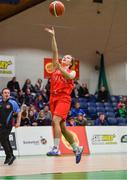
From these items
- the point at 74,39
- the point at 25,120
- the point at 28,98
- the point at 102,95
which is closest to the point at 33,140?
the point at 25,120

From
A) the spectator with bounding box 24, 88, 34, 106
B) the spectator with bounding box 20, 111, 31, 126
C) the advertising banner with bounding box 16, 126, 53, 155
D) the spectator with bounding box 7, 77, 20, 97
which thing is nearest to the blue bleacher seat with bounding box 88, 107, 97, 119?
the spectator with bounding box 24, 88, 34, 106

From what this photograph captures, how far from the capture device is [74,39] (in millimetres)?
25312

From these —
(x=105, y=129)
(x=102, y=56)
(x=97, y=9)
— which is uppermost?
(x=97, y=9)

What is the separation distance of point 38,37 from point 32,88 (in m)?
3.89

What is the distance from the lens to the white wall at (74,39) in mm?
23734

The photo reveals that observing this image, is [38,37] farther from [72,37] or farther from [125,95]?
[125,95]

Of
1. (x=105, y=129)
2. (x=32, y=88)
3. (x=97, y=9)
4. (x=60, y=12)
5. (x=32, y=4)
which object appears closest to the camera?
(x=60, y=12)

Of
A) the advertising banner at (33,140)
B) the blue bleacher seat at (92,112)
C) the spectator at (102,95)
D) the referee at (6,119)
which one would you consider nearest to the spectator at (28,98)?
the blue bleacher seat at (92,112)

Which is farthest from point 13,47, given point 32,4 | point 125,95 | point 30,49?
point 125,95

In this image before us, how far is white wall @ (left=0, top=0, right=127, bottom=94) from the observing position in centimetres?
2373

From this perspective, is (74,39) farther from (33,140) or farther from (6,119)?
(6,119)

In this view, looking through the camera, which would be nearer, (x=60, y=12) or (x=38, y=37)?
(x=60, y=12)

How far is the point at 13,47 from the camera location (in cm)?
2373

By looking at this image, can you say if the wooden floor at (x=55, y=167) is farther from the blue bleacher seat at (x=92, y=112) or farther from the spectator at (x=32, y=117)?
the blue bleacher seat at (x=92, y=112)
